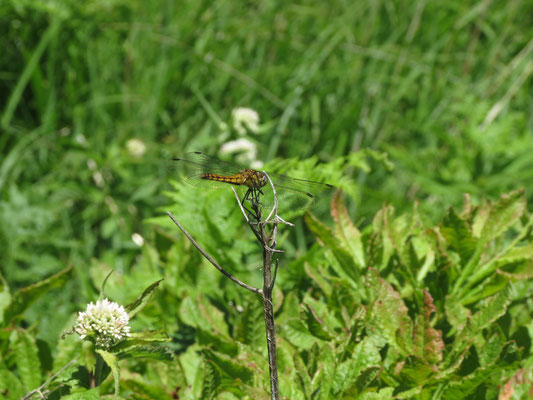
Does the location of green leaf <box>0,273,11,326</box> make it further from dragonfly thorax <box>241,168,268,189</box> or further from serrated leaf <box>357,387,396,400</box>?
serrated leaf <box>357,387,396,400</box>

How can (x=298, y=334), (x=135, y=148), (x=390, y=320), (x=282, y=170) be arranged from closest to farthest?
(x=390, y=320) → (x=298, y=334) → (x=282, y=170) → (x=135, y=148)

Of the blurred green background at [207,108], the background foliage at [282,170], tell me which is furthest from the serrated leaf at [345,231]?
the blurred green background at [207,108]

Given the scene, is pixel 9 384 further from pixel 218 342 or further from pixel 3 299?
pixel 218 342

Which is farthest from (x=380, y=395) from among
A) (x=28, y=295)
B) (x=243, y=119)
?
(x=243, y=119)

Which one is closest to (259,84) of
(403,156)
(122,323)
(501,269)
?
(403,156)

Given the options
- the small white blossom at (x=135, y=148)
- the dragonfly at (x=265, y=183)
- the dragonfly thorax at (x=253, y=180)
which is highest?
the small white blossom at (x=135, y=148)

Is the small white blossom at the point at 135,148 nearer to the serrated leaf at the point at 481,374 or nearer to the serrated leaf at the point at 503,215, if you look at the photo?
the serrated leaf at the point at 503,215

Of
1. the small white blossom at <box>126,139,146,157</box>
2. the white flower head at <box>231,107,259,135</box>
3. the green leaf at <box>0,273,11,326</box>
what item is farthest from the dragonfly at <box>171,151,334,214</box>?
the small white blossom at <box>126,139,146,157</box>

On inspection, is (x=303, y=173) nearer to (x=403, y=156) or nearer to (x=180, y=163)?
(x=180, y=163)
